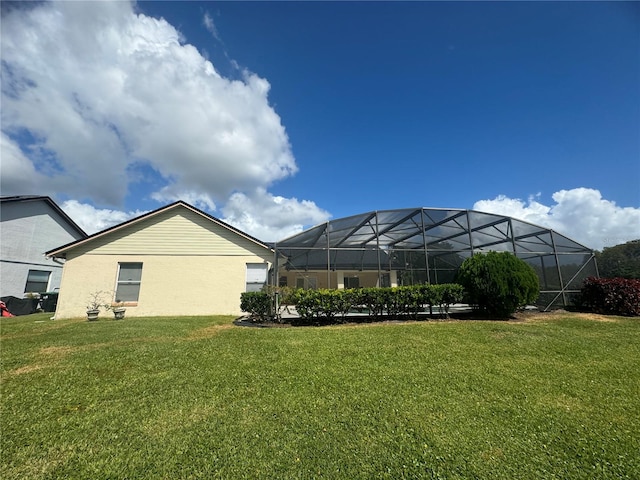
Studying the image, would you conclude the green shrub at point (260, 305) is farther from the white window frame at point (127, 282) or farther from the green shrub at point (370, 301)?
the white window frame at point (127, 282)

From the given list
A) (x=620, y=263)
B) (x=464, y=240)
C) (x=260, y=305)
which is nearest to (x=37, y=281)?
(x=260, y=305)

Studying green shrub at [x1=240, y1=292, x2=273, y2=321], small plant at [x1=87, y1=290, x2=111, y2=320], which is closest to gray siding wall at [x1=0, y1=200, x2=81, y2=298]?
small plant at [x1=87, y1=290, x2=111, y2=320]

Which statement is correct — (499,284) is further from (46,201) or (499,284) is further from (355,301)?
(46,201)

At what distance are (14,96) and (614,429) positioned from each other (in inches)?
641

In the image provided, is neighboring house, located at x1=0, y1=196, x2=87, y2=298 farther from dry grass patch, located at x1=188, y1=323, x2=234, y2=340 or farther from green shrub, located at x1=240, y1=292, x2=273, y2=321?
green shrub, located at x1=240, y1=292, x2=273, y2=321

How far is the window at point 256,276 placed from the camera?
1203cm

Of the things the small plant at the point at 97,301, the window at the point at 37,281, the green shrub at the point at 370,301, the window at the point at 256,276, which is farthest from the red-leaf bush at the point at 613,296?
the window at the point at 37,281

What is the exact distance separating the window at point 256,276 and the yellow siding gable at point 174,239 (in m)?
0.53

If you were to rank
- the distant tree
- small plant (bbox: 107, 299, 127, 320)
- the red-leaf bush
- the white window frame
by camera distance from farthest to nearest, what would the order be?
1. the distant tree
2. the white window frame
3. small plant (bbox: 107, 299, 127, 320)
4. the red-leaf bush

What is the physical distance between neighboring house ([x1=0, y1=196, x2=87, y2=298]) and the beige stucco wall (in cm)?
381

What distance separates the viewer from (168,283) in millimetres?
11852

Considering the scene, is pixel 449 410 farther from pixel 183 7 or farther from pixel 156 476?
pixel 183 7

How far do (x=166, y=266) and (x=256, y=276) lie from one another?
4.11m

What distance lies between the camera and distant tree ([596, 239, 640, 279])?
12126 millimetres
